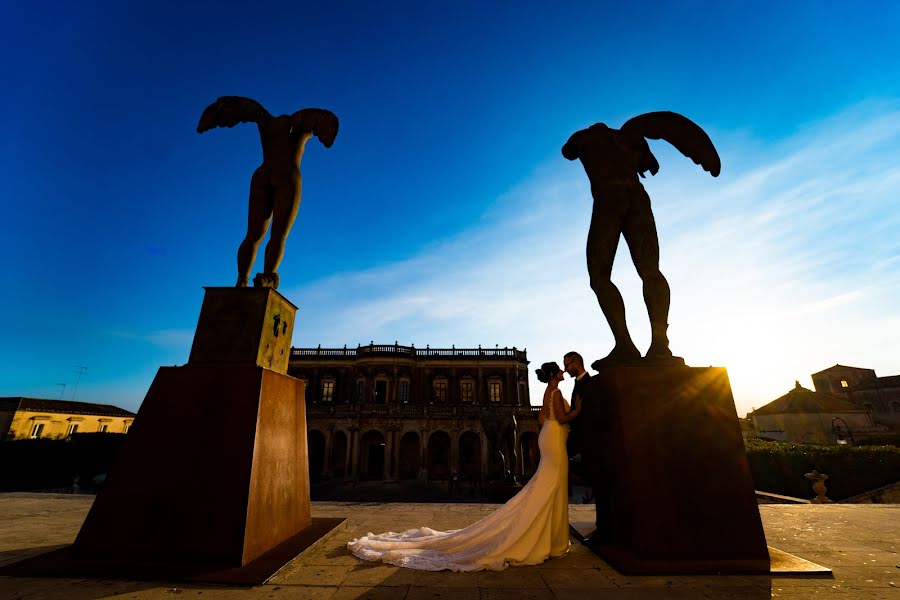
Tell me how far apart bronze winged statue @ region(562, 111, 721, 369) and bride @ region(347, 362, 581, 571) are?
2.71 feet

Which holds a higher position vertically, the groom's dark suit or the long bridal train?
the groom's dark suit

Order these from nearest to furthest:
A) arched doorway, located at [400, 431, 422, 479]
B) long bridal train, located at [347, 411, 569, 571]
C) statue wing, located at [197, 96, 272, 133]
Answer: long bridal train, located at [347, 411, 569, 571]
statue wing, located at [197, 96, 272, 133]
arched doorway, located at [400, 431, 422, 479]

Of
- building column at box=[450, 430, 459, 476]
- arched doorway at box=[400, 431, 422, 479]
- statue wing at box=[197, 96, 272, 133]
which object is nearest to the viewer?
statue wing at box=[197, 96, 272, 133]

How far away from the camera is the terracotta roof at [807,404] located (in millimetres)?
29578

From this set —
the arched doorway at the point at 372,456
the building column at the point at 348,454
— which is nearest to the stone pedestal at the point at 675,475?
the building column at the point at 348,454

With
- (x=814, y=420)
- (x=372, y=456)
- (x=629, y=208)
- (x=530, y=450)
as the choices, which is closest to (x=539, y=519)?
(x=629, y=208)

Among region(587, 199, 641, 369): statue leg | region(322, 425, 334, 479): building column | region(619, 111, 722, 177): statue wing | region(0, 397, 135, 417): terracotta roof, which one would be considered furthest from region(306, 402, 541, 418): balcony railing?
region(619, 111, 722, 177): statue wing

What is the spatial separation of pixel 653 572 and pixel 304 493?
3100mm

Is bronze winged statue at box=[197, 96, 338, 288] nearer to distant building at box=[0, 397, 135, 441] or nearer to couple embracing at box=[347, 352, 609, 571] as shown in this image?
couple embracing at box=[347, 352, 609, 571]

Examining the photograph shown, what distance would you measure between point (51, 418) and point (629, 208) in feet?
154

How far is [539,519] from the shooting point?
3018 millimetres

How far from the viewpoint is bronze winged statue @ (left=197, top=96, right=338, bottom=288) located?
4.11m

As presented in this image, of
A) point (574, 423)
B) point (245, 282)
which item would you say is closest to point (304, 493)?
point (245, 282)

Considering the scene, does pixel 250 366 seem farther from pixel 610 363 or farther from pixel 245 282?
pixel 610 363
